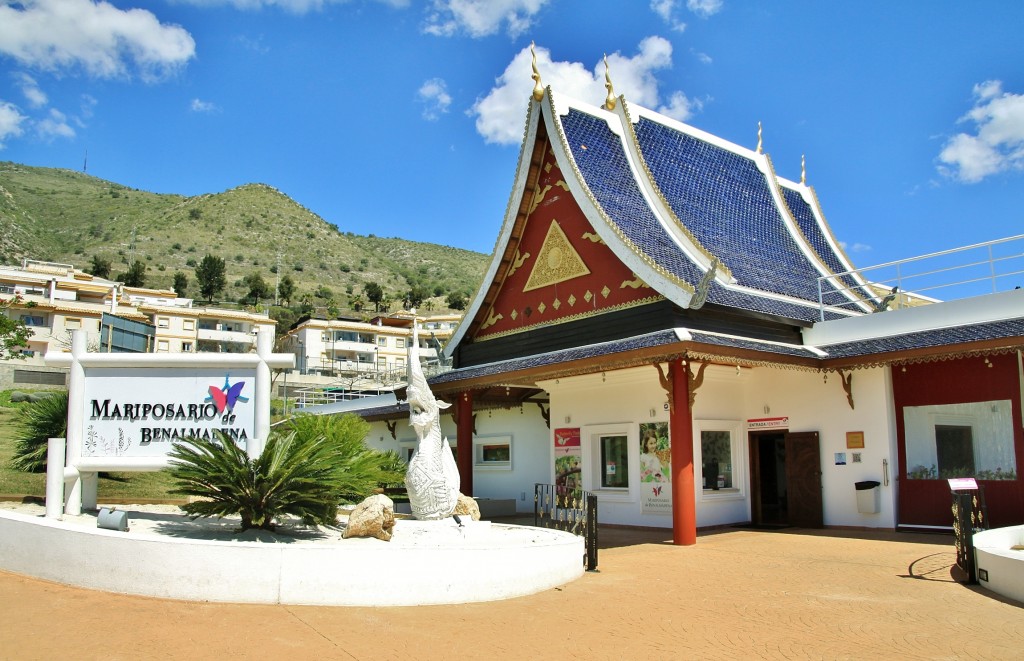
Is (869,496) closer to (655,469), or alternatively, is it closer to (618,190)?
(655,469)

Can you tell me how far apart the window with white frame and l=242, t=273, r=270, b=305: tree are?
235 feet

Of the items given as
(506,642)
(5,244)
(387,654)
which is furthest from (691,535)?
(5,244)

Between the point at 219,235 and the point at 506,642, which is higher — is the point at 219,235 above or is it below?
above

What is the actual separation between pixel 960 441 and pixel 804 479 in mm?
2757

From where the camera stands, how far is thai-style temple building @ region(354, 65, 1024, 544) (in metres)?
12.5

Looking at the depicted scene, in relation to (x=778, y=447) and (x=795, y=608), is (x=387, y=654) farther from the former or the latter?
(x=778, y=447)

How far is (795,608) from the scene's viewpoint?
732 cm

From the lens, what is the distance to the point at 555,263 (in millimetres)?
15836

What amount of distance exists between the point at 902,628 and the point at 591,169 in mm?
10794

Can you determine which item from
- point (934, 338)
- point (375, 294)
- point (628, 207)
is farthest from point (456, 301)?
point (934, 338)


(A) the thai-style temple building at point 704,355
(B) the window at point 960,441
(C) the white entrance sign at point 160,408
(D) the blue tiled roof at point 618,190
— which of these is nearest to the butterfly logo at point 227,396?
(C) the white entrance sign at point 160,408

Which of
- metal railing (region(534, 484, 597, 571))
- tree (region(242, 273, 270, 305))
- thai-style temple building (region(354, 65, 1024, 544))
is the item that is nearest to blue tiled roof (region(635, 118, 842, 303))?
thai-style temple building (region(354, 65, 1024, 544))

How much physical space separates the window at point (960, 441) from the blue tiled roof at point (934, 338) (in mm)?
1231

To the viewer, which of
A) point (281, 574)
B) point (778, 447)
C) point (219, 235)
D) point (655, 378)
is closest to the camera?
point (281, 574)
